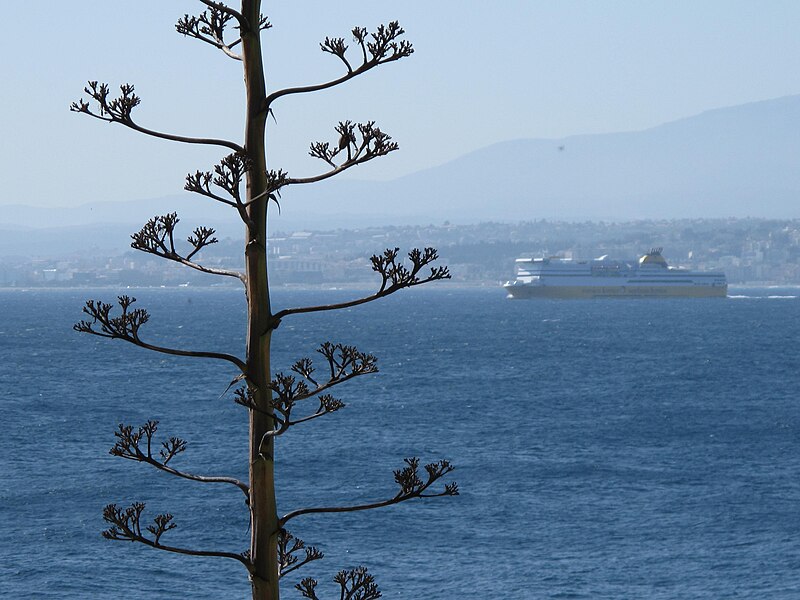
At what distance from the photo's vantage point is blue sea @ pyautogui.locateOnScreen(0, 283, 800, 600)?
137 ft

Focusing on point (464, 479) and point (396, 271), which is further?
point (464, 479)

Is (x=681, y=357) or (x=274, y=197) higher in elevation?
(x=274, y=197)

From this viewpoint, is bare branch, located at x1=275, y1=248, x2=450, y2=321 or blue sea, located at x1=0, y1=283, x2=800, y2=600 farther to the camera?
blue sea, located at x1=0, y1=283, x2=800, y2=600

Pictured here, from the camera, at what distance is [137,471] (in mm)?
61031

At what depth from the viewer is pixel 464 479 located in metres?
59.5

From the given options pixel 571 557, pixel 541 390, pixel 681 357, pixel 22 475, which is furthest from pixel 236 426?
pixel 681 357

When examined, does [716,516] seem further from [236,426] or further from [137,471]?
[236,426]

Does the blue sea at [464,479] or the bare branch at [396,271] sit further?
the blue sea at [464,479]

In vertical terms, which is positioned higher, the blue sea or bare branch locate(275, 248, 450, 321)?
bare branch locate(275, 248, 450, 321)

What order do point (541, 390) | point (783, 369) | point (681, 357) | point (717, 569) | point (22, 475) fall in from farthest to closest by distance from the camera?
point (681, 357) → point (783, 369) → point (541, 390) → point (22, 475) → point (717, 569)

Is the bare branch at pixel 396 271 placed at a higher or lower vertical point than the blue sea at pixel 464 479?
higher

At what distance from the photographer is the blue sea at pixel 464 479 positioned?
137 feet

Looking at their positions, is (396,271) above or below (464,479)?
above

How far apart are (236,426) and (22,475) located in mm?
20002
